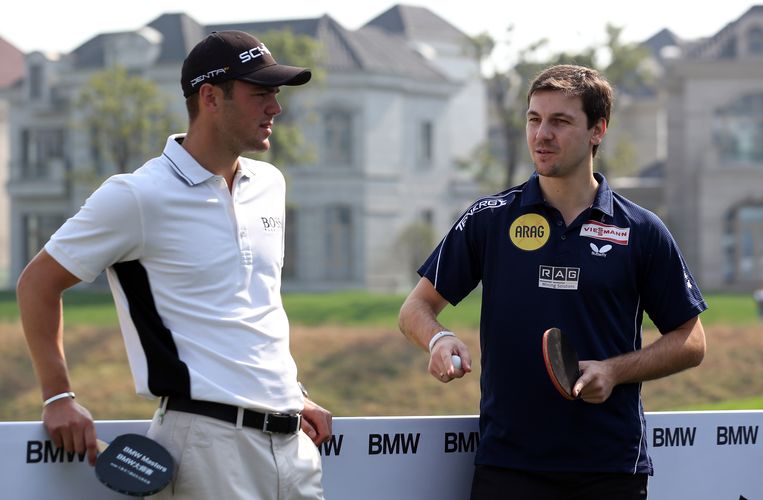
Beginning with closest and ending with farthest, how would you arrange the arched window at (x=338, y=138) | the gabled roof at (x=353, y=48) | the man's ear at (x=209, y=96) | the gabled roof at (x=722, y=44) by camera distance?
the man's ear at (x=209, y=96)
the gabled roof at (x=722, y=44)
the arched window at (x=338, y=138)
the gabled roof at (x=353, y=48)

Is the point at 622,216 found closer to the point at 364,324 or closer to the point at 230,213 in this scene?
the point at 230,213

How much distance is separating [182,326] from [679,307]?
5.17ft

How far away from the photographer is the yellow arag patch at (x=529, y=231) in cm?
435

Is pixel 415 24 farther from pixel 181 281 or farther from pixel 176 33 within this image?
pixel 181 281

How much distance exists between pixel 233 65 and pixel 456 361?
1.13 m

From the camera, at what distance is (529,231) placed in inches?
172

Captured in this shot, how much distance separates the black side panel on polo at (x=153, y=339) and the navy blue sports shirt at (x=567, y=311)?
1003 millimetres

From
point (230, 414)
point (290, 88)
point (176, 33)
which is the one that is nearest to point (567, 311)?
point (230, 414)

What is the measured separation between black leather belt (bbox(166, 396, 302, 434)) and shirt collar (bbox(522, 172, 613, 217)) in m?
1.05

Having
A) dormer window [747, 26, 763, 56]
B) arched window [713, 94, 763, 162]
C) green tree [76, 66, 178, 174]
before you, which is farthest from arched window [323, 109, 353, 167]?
dormer window [747, 26, 763, 56]

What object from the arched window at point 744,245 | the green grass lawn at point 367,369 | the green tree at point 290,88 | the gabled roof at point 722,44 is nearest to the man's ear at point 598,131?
the green grass lawn at point 367,369

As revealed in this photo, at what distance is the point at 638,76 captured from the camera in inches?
1796

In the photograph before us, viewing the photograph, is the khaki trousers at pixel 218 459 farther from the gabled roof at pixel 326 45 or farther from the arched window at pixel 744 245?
the gabled roof at pixel 326 45

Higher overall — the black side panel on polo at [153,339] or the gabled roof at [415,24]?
the gabled roof at [415,24]
